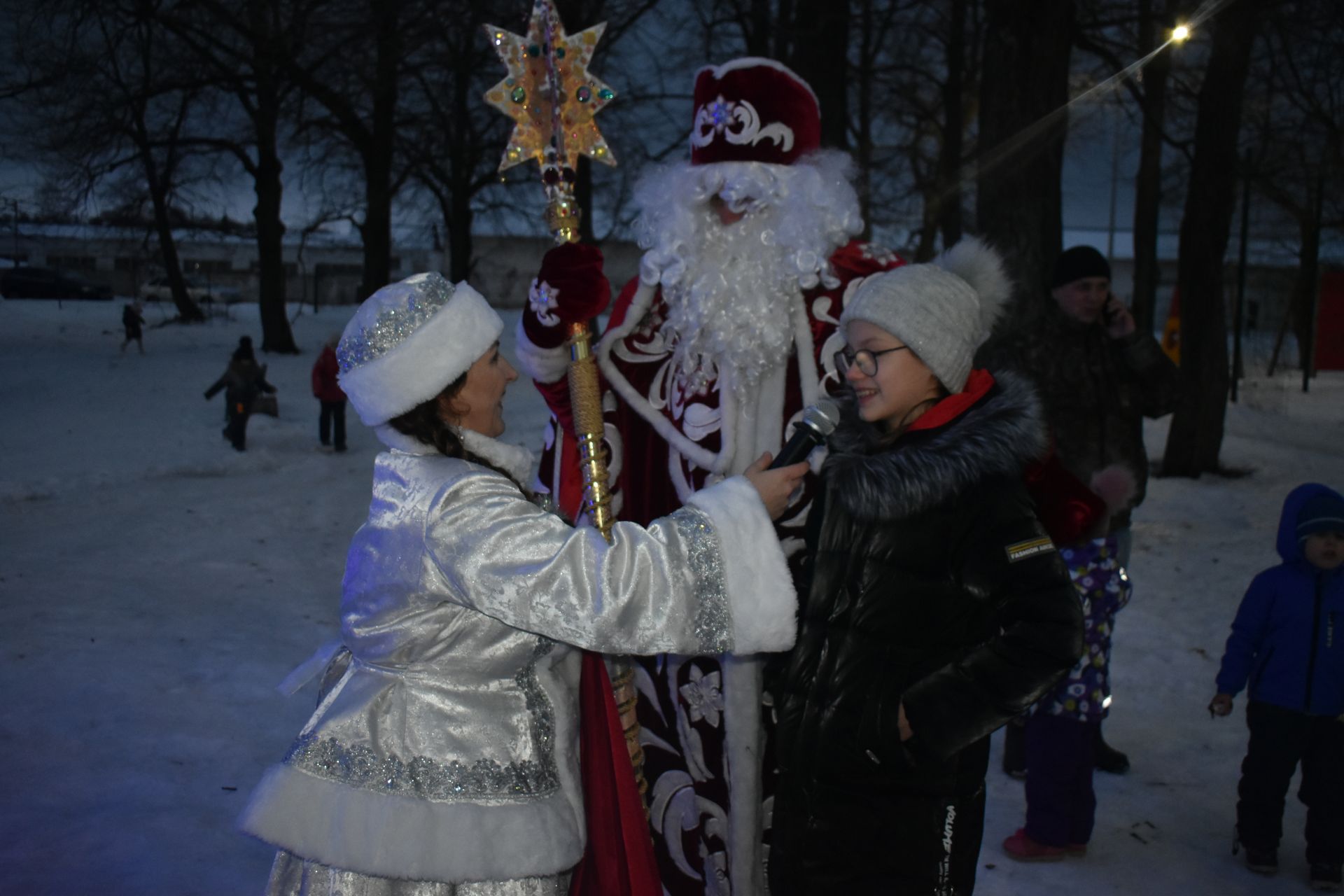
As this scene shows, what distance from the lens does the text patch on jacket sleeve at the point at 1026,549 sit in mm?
→ 2074

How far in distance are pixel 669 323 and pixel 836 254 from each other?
0.52 meters

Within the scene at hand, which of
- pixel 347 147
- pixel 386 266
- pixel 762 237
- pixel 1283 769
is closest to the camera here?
pixel 762 237

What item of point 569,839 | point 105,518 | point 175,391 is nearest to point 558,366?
point 569,839

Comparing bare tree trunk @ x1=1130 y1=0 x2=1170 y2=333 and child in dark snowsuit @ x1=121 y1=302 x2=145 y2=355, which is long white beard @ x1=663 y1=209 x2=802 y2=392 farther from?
child in dark snowsuit @ x1=121 y1=302 x2=145 y2=355

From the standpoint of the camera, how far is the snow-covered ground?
3.85m

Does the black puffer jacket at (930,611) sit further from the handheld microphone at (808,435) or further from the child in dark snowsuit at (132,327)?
the child in dark snowsuit at (132,327)

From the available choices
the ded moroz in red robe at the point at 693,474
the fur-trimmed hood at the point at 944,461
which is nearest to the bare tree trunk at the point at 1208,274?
the ded moroz in red robe at the point at 693,474

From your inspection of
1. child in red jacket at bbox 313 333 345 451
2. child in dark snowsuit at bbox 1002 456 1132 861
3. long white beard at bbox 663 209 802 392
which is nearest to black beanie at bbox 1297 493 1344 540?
child in dark snowsuit at bbox 1002 456 1132 861

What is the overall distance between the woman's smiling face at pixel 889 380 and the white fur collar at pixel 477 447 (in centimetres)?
73

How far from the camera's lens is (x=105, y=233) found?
82.5 feet

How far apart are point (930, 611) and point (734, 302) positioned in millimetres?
1225

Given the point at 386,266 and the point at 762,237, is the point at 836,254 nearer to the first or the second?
the point at 762,237

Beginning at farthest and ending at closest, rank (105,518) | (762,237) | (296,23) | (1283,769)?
(296,23) → (105,518) → (1283,769) → (762,237)

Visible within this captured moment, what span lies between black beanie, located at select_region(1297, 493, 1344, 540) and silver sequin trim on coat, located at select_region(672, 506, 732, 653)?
9.01ft
